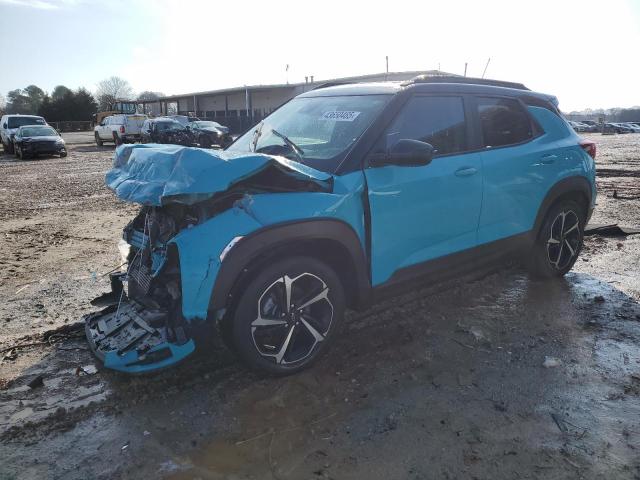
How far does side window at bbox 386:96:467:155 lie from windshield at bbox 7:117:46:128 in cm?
2494

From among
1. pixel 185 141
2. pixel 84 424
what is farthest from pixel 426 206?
pixel 185 141

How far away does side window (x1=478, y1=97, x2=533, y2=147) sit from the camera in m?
4.16

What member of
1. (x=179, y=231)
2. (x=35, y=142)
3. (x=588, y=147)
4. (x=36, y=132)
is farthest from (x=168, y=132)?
(x=179, y=231)

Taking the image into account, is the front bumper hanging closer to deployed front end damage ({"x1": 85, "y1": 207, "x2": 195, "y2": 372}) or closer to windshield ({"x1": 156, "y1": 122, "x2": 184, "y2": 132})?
deployed front end damage ({"x1": 85, "y1": 207, "x2": 195, "y2": 372})

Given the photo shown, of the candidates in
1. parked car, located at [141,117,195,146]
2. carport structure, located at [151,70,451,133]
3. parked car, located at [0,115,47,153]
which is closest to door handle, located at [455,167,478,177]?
parked car, located at [141,117,195,146]

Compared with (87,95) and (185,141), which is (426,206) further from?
(87,95)

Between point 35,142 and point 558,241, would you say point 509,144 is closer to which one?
point 558,241

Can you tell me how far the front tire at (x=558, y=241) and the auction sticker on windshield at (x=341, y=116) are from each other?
239 centimetres

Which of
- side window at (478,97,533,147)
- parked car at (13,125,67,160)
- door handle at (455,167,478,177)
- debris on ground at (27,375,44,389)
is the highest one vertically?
parked car at (13,125,67,160)

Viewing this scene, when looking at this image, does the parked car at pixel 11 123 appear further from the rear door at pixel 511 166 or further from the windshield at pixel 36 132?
the rear door at pixel 511 166

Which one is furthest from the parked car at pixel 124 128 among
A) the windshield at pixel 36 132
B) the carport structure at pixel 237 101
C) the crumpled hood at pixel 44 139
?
the carport structure at pixel 237 101

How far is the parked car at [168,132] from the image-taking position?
2370 cm

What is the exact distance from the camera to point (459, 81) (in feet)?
13.5

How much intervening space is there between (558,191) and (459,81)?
154cm
